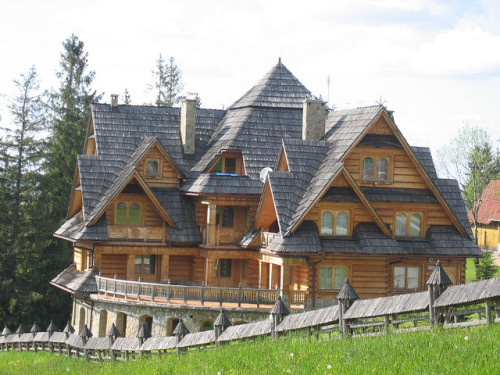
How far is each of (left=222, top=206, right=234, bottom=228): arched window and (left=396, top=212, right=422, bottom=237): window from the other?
7450 mm

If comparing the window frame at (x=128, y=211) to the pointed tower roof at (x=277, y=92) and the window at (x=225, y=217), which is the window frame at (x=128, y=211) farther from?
the pointed tower roof at (x=277, y=92)

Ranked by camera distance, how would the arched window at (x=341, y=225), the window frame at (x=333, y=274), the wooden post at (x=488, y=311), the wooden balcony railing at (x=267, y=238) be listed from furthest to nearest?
the wooden balcony railing at (x=267, y=238)
the arched window at (x=341, y=225)
the window frame at (x=333, y=274)
the wooden post at (x=488, y=311)

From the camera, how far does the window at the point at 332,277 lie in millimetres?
35500

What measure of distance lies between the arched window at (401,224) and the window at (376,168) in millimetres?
1652

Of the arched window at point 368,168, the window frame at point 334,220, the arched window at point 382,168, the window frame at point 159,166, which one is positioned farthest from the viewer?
the window frame at point 159,166

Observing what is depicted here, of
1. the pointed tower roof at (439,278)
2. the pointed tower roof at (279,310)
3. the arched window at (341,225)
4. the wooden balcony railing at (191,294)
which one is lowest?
the wooden balcony railing at (191,294)

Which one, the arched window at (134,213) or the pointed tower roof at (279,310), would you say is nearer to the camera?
the pointed tower roof at (279,310)

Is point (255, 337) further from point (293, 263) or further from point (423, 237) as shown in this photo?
point (423, 237)

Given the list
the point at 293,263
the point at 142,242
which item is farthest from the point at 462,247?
the point at 142,242

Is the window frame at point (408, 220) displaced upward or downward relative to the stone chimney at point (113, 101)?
downward

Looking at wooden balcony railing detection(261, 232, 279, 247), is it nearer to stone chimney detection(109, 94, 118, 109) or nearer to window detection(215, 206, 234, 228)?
window detection(215, 206, 234, 228)

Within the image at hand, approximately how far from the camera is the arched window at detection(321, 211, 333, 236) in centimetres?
3572

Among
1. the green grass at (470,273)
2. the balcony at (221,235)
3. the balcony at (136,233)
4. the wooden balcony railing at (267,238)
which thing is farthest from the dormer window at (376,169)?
the green grass at (470,273)

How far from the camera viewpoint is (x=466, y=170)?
59.7 m
